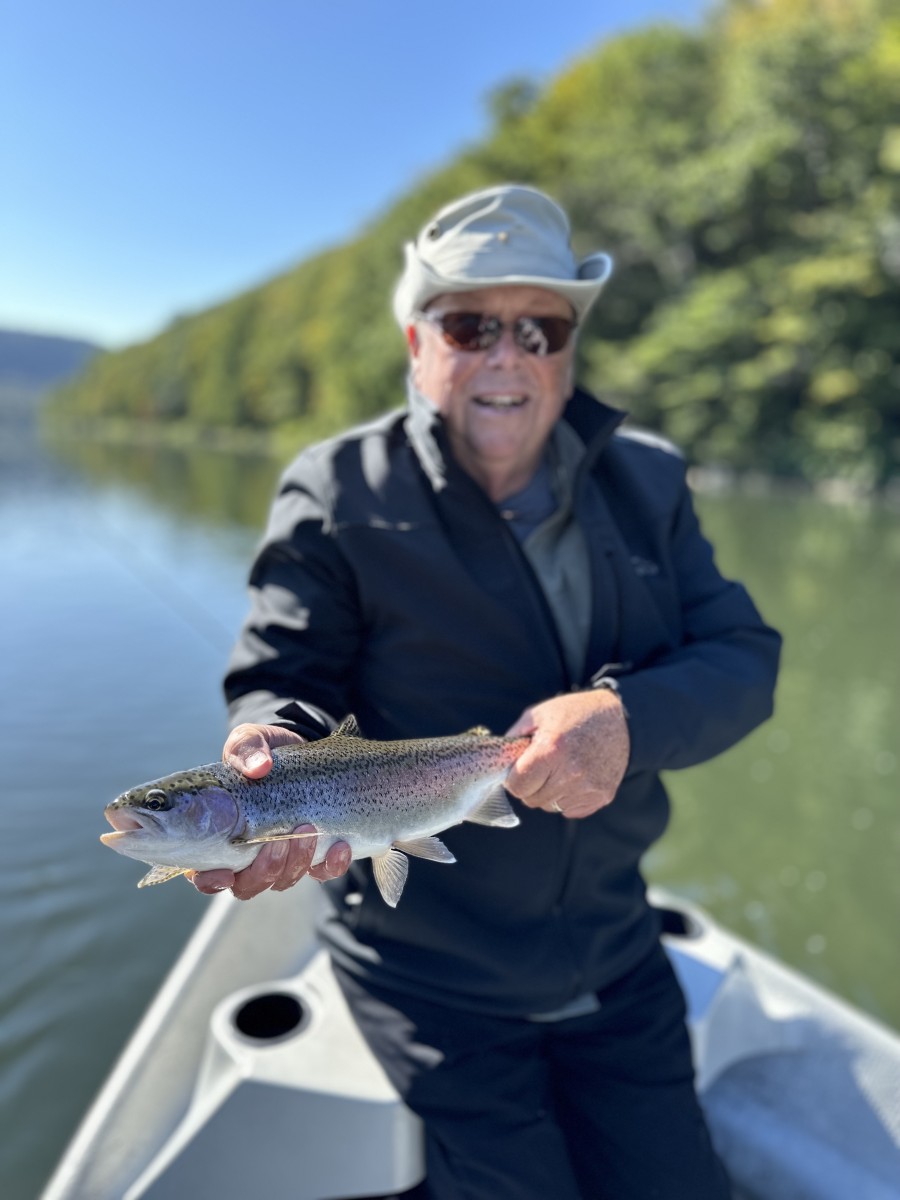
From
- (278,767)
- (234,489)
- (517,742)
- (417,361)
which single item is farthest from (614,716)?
(234,489)

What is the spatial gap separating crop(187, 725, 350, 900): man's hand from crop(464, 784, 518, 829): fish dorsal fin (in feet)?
1.23

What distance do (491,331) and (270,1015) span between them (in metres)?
2.29

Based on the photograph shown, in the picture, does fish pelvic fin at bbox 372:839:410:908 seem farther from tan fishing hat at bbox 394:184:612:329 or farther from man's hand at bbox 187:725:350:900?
tan fishing hat at bbox 394:184:612:329

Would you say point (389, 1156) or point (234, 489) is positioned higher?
point (389, 1156)

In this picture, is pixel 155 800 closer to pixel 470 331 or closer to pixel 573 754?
pixel 573 754

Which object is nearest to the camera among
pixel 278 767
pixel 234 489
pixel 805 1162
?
pixel 278 767

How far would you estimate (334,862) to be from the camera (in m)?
1.78

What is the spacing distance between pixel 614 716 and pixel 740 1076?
2060 mm

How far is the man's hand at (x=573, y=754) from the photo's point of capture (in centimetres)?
198

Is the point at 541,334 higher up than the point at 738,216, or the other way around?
the point at 541,334

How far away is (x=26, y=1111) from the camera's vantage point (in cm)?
380

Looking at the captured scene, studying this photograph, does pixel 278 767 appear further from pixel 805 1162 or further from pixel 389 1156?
pixel 805 1162

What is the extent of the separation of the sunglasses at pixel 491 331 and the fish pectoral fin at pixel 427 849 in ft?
4.44

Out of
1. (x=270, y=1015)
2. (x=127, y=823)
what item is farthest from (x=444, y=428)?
(x=270, y=1015)
